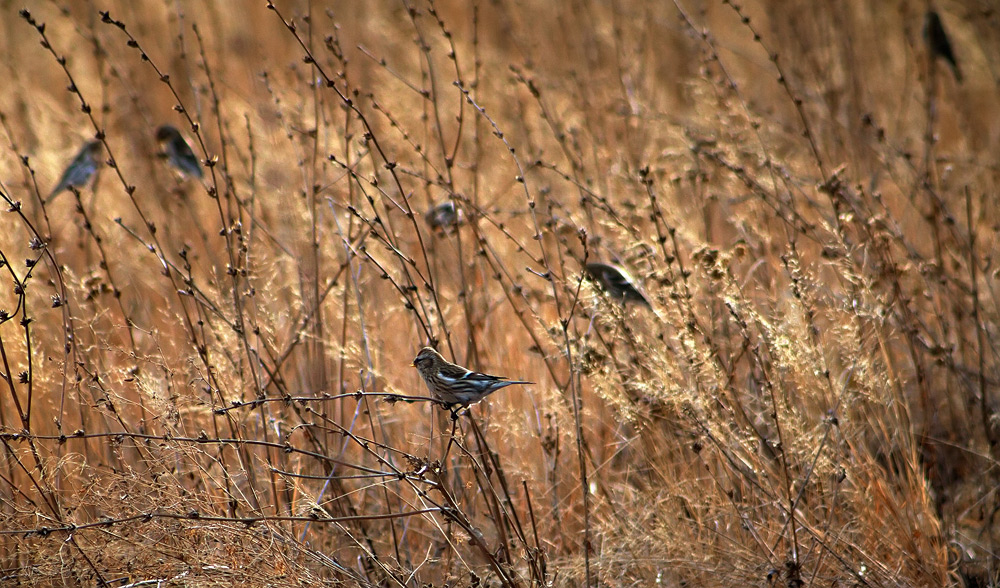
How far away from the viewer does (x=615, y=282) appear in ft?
10.7

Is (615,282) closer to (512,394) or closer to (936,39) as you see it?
(512,394)

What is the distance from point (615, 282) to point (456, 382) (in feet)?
2.72

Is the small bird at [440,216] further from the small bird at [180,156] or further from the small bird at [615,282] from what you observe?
the small bird at [180,156]

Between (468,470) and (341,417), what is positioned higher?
(341,417)

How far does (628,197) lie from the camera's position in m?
4.74

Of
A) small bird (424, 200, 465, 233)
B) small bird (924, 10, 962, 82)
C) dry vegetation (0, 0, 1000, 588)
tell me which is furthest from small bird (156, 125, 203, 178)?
small bird (924, 10, 962, 82)

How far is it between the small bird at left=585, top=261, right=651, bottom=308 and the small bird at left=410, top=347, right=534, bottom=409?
0.62 metres

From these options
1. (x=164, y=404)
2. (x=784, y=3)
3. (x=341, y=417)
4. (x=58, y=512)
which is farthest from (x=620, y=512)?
(x=784, y=3)

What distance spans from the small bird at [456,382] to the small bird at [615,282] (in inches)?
24.4

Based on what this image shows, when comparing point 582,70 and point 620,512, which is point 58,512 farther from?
point 582,70

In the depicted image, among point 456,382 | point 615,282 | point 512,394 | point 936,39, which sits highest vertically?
point 936,39

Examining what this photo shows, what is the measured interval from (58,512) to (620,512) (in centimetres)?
185

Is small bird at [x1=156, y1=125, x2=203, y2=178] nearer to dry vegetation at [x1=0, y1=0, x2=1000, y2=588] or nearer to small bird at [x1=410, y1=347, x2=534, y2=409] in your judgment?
dry vegetation at [x1=0, y1=0, x2=1000, y2=588]

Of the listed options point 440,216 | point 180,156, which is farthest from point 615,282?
point 180,156
